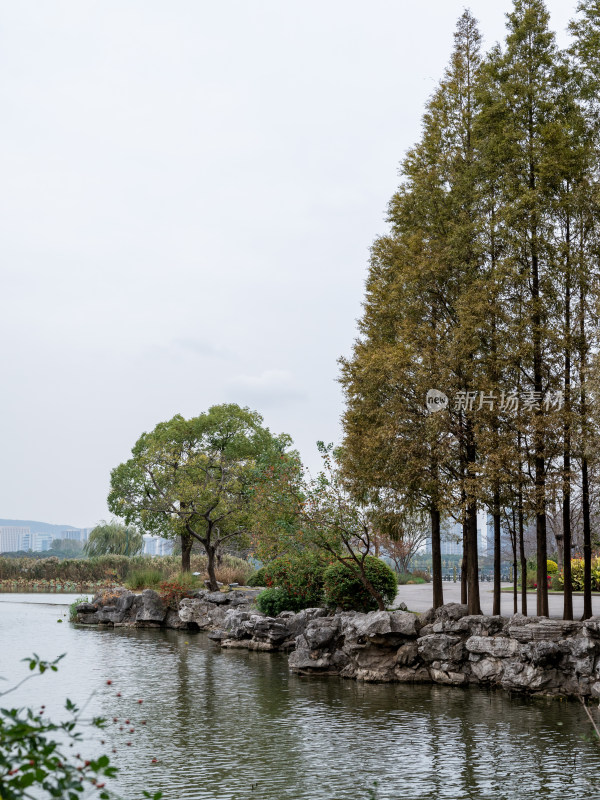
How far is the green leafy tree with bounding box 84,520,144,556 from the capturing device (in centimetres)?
4419

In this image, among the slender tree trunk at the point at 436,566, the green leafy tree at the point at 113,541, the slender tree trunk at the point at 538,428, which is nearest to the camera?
the slender tree trunk at the point at 538,428

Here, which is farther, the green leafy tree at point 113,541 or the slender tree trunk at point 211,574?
the green leafy tree at point 113,541

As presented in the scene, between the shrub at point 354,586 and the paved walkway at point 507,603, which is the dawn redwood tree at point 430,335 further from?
the paved walkway at point 507,603

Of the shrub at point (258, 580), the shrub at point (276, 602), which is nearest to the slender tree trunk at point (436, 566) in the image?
the shrub at point (276, 602)

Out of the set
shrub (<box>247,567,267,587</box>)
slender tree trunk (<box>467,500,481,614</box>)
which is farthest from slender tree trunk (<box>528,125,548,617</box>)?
shrub (<box>247,567,267,587</box>)

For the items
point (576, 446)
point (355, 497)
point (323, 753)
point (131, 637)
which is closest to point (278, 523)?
point (355, 497)

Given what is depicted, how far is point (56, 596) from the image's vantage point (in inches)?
1368

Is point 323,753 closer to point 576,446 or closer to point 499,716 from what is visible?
point 499,716

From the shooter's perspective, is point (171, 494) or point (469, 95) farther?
point (171, 494)

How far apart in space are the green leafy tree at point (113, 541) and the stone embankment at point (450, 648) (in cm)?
2909

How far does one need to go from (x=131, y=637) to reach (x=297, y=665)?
7.28m

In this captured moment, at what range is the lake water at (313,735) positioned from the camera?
7.25 metres

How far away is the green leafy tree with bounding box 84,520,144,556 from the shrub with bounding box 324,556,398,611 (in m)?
28.8

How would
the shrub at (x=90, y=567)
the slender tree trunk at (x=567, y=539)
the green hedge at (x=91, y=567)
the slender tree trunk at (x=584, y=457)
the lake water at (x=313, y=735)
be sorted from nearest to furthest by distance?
the lake water at (x=313, y=735) → the slender tree trunk at (x=584, y=457) → the slender tree trunk at (x=567, y=539) → the shrub at (x=90, y=567) → the green hedge at (x=91, y=567)
